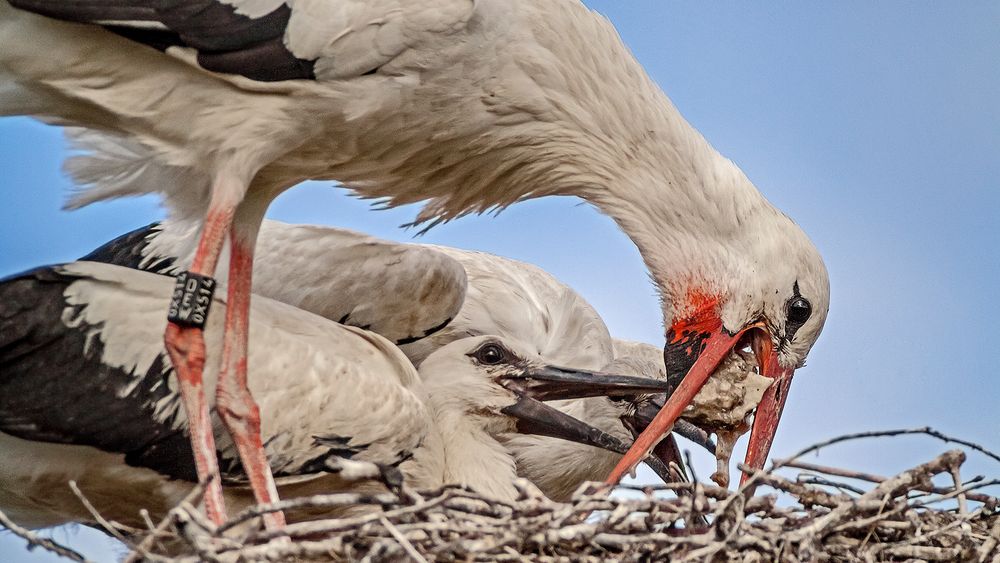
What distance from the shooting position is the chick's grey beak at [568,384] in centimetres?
584

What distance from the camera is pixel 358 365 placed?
5.07 meters

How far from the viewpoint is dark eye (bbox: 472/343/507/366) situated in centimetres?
582

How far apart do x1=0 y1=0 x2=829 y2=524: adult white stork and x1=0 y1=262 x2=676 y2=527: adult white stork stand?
19cm

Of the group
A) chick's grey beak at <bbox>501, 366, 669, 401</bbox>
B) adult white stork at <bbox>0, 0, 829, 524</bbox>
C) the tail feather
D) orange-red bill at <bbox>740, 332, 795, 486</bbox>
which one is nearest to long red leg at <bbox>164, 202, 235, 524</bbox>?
adult white stork at <bbox>0, 0, 829, 524</bbox>

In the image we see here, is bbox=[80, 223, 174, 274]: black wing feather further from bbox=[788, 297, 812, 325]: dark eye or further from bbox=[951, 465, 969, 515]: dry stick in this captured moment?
bbox=[951, 465, 969, 515]: dry stick

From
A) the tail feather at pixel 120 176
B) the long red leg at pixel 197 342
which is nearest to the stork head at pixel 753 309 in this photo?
the long red leg at pixel 197 342

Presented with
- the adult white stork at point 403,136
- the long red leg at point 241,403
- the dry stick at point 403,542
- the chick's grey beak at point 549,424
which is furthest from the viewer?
the chick's grey beak at point 549,424

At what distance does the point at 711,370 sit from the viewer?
5.38 m

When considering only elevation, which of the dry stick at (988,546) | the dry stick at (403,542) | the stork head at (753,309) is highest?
the stork head at (753,309)

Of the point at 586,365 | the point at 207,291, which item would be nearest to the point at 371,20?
the point at 207,291

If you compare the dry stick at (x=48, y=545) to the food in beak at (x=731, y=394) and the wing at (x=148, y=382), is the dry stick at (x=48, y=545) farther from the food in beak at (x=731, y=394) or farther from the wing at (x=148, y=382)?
the food in beak at (x=731, y=394)

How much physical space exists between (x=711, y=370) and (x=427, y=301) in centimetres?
121

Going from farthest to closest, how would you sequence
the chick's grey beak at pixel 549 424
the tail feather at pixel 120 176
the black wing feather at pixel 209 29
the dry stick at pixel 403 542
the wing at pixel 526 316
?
the wing at pixel 526 316 → the chick's grey beak at pixel 549 424 → the tail feather at pixel 120 176 → the black wing feather at pixel 209 29 → the dry stick at pixel 403 542

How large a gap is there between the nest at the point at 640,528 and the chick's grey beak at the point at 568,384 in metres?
1.50
